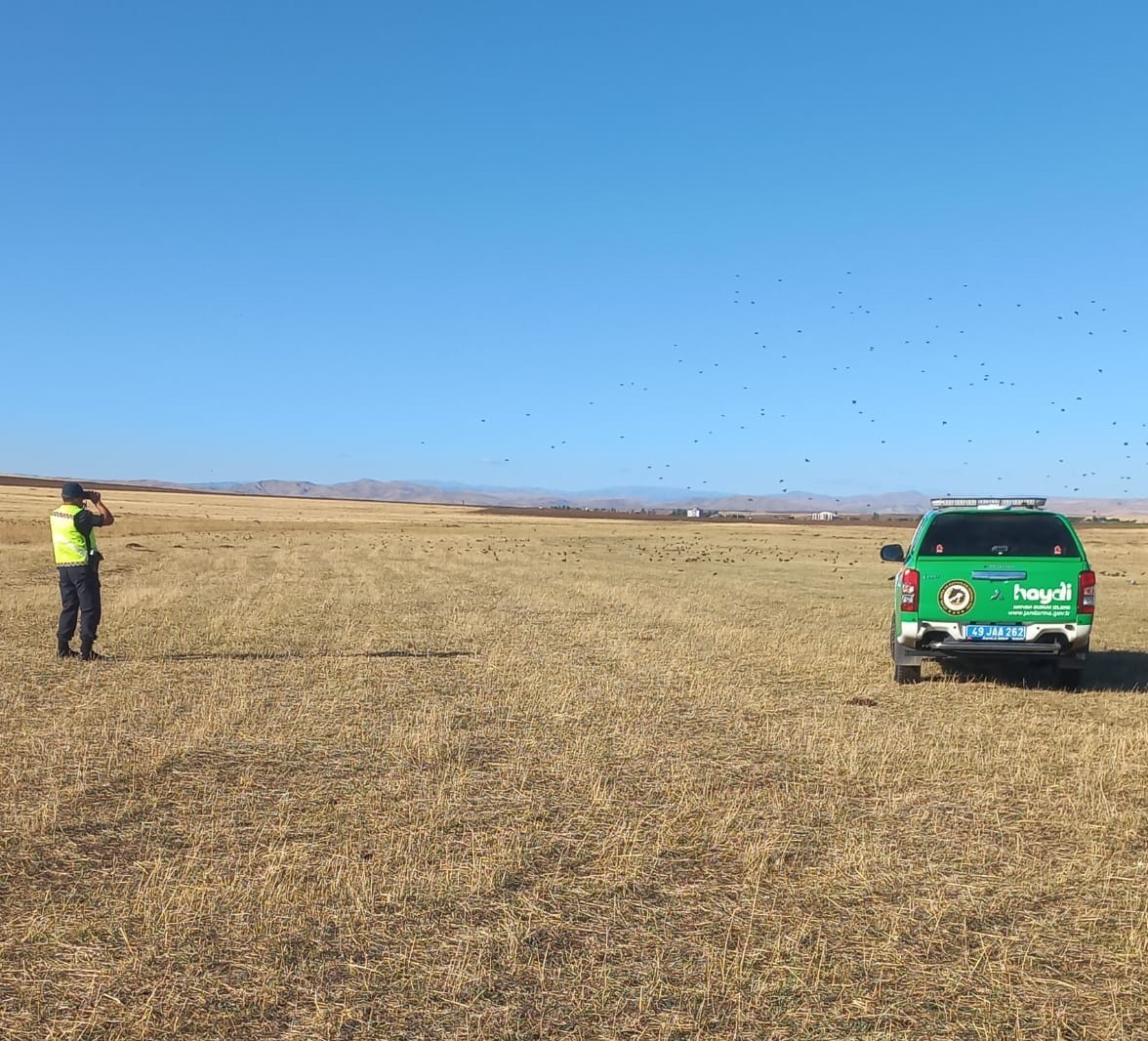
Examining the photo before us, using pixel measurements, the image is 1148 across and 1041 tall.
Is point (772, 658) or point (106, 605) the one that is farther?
point (106, 605)

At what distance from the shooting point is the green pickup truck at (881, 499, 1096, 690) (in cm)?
1246

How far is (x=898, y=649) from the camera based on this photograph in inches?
524

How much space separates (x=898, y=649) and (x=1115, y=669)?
4.13 metres

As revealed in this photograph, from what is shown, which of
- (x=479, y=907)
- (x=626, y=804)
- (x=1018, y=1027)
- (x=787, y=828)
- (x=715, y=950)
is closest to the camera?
(x=1018, y=1027)

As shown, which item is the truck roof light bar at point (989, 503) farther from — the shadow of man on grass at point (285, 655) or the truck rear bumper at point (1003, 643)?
the shadow of man on grass at point (285, 655)

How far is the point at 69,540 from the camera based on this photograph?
1373 centimetres

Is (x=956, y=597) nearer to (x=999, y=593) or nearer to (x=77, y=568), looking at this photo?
(x=999, y=593)

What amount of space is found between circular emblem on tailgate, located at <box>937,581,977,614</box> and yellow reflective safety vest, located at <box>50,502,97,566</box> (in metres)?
10.8

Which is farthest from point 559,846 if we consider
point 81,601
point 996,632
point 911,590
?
point 81,601

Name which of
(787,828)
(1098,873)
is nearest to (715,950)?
(787,828)

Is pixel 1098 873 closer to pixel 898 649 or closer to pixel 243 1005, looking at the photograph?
pixel 243 1005

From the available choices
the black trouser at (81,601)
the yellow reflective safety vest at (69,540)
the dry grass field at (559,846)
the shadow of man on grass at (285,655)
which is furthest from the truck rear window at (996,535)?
the yellow reflective safety vest at (69,540)

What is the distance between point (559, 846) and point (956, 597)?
765 cm

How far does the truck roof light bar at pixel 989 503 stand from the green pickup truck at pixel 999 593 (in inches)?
3.5
